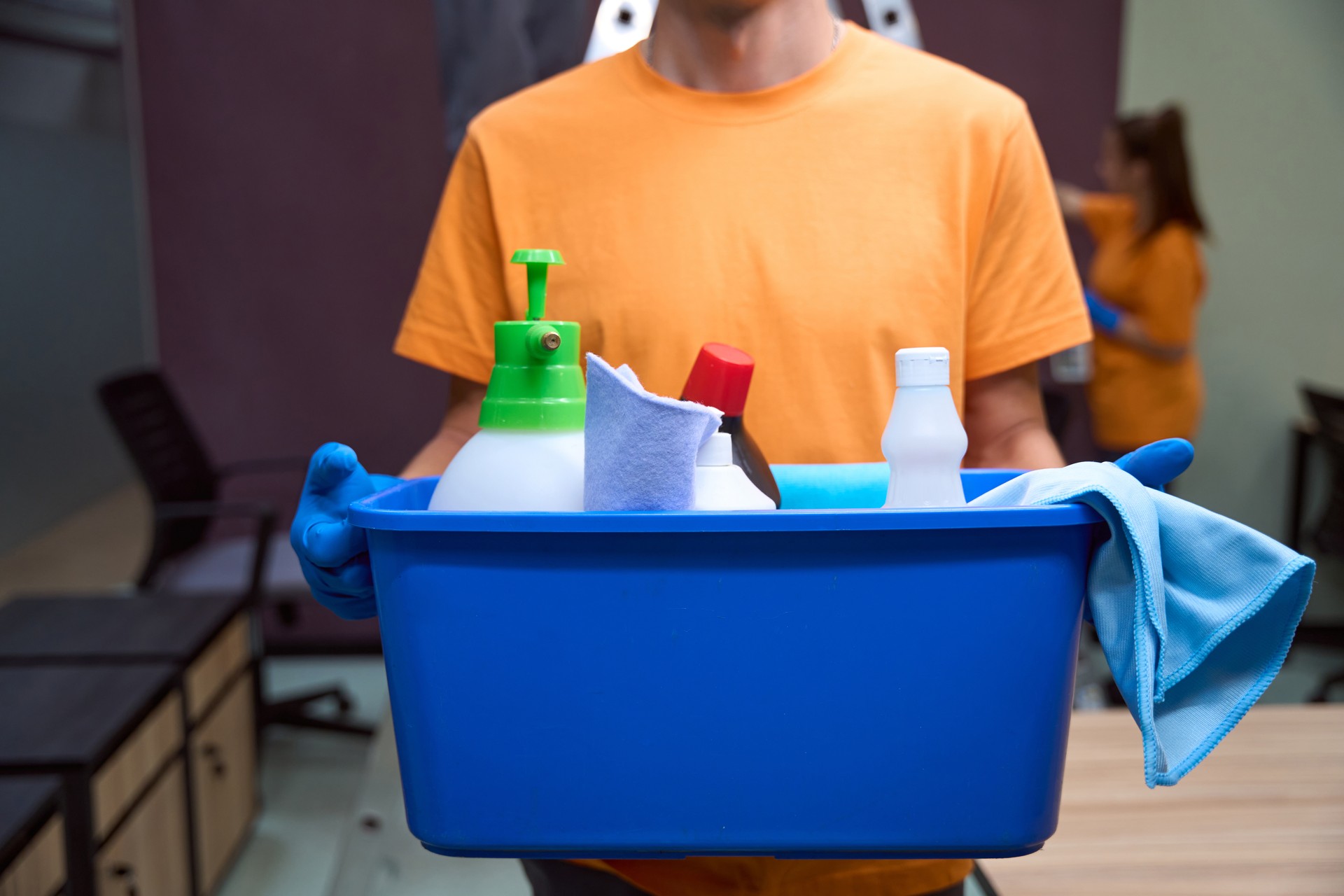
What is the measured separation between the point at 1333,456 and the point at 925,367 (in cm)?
301

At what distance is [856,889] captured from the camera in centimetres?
75

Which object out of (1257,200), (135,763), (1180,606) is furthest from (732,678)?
(1257,200)

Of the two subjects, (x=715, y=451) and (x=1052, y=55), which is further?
(x=1052, y=55)

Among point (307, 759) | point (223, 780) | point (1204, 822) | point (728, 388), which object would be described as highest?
point (728, 388)

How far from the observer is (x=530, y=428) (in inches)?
18.9

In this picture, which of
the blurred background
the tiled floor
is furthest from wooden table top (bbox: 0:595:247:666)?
the blurred background

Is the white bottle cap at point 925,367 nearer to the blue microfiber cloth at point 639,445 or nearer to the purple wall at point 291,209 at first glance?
the blue microfiber cloth at point 639,445

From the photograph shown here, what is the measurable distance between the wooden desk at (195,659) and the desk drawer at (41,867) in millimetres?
425

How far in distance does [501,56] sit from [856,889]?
0.87 metres

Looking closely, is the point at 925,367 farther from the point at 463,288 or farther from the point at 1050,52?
the point at 1050,52

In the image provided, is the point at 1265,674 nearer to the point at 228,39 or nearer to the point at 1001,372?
the point at 1001,372

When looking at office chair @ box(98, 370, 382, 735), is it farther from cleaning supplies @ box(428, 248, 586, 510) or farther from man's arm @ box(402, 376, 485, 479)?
cleaning supplies @ box(428, 248, 586, 510)

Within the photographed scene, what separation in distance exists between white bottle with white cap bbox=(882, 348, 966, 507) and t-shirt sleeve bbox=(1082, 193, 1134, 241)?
113 inches

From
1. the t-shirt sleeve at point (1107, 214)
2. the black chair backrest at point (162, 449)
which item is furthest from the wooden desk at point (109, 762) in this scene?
the t-shirt sleeve at point (1107, 214)
